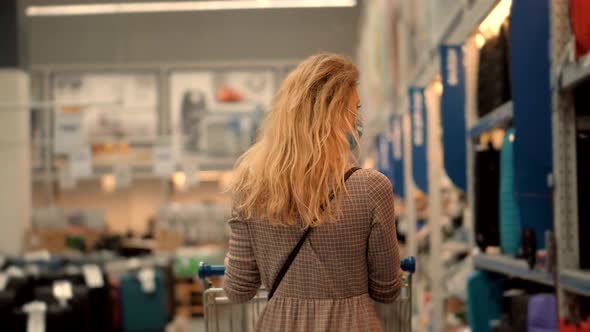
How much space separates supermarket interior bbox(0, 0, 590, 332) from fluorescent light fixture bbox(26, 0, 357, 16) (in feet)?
0.17

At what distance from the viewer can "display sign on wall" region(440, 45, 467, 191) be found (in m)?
3.99

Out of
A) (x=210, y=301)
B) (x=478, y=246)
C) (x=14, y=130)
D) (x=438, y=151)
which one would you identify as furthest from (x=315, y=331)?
(x=14, y=130)

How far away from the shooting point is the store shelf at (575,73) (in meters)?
2.17

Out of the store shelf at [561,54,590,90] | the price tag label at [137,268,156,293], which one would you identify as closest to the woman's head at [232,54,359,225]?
the store shelf at [561,54,590,90]

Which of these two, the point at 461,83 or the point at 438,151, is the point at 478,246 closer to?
the point at 461,83

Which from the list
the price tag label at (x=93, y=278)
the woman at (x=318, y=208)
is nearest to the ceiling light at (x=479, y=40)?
the woman at (x=318, y=208)

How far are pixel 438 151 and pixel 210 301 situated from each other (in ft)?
10.3

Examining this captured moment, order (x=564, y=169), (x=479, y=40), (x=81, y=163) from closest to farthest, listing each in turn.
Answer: (x=564, y=169) < (x=479, y=40) < (x=81, y=163)

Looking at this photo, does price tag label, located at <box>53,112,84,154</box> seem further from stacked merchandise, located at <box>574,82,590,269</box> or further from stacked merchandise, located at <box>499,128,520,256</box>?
stacked merchandise, located at <box>574,82,590,269</box>

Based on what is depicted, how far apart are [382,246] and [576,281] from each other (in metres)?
0.68

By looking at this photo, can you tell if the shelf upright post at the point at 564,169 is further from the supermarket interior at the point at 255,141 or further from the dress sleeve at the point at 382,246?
the dress sleeve at the point at 382,246

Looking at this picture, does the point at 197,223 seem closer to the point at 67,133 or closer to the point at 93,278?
the point at 67,133

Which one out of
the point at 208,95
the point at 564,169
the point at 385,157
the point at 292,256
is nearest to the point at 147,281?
the point at 385,157

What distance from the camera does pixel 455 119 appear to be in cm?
405
